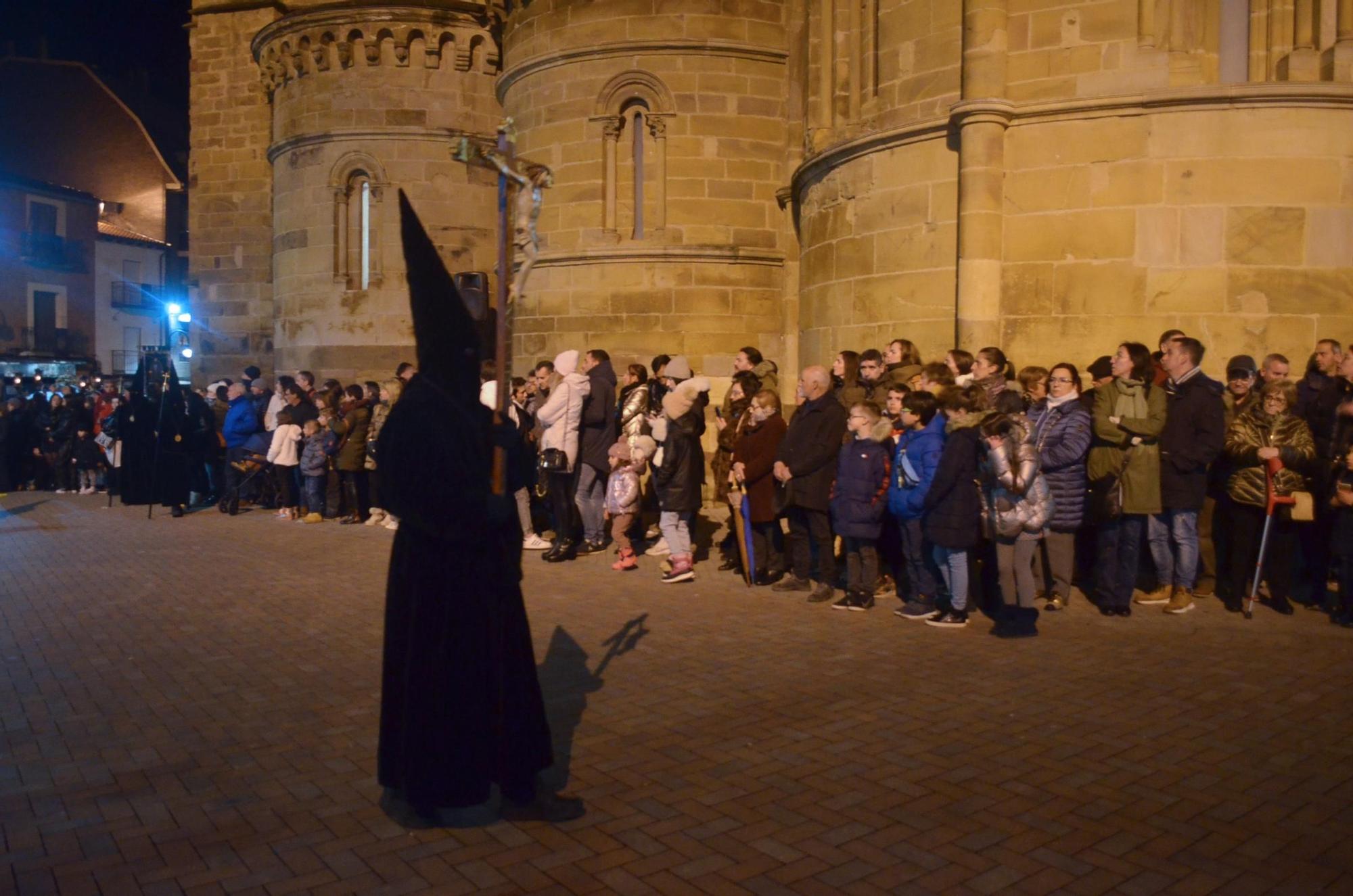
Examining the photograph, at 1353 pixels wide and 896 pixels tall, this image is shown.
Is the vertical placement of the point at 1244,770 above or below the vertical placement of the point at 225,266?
below

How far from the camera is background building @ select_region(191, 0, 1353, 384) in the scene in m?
10.4

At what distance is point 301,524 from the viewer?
589 inches

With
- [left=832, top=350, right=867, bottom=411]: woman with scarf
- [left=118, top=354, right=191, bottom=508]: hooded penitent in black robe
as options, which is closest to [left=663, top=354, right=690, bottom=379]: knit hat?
[left=832, top=350, right=867, bottom=411]: woman with scarf

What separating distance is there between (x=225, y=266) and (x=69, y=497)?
8200mm

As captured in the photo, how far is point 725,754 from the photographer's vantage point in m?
5.78

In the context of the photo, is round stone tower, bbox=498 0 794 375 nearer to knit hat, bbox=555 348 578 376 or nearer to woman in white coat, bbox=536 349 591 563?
woman in white coat, bbox=536 349 591 563

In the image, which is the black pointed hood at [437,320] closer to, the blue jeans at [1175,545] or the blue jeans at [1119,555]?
the blue jeans at [1119,555]

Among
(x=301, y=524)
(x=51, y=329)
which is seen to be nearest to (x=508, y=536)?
(x=301, y=524)

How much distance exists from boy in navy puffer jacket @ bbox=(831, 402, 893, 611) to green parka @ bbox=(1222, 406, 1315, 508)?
266cm

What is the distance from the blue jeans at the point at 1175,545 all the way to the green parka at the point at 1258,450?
43 cm

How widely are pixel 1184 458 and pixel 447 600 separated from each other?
6372 millimetres

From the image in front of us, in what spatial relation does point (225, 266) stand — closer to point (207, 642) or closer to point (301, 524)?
point (301, 524)

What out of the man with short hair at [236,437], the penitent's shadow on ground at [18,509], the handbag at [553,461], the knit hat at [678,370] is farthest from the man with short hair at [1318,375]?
the penitent's shadow on ground at [18,509]

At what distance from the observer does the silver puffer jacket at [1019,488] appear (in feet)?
27.5
